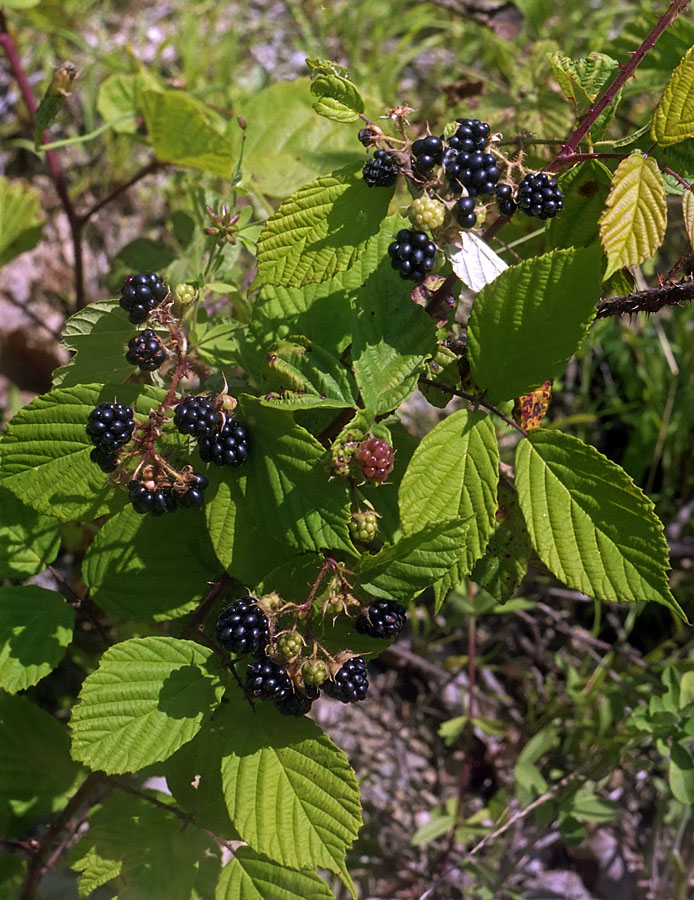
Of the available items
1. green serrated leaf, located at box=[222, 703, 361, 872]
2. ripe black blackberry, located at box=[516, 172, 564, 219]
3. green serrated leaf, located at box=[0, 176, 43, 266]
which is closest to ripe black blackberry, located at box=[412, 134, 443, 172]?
ripe black blackberry, located at box=[516, 172, 564, 219]

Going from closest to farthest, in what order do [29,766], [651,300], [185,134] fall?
[651,300], [29,766], [185,134]

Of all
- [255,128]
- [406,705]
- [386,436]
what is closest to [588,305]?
[386,436]

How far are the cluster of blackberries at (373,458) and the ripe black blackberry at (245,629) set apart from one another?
0.29 meters

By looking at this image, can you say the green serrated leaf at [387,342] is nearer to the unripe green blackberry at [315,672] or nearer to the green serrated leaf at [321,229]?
the green serrated leaf at [321,229]

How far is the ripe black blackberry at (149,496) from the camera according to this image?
1353 millimetres

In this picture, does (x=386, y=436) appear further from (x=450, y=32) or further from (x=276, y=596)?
(x=450, y=32)

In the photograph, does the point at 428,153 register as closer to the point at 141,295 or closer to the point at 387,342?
the point at 387,342

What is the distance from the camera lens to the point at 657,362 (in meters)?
3.21

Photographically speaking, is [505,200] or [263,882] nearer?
[505,200]

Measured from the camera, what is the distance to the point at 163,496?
136cm

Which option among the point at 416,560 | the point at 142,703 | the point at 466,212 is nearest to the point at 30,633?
the point at 142,703

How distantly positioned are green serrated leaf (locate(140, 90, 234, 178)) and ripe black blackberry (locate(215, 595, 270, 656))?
1429 millimetres

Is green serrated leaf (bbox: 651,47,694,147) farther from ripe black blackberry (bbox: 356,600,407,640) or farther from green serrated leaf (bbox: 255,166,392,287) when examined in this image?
ripe black blackberry (bbox: 356,600,407,640)

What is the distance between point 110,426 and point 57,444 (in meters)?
0.19
